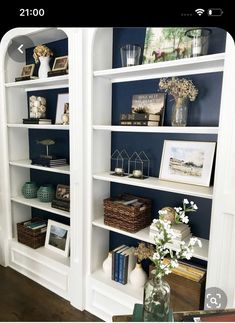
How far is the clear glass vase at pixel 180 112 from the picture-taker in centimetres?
133

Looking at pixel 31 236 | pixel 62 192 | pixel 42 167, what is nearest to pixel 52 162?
pixel 42 167

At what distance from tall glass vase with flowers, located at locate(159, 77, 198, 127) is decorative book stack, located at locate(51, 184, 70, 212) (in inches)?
39.7

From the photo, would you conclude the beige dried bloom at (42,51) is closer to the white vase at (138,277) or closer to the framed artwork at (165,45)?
the framed artwork at (165,45)

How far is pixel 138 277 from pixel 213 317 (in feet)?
2.90

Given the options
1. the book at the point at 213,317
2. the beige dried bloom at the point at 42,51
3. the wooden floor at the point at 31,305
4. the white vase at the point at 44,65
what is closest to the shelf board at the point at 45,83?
the white vase at the point at 44,65

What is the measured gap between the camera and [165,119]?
150cm

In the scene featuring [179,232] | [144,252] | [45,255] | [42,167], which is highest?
[42,167]

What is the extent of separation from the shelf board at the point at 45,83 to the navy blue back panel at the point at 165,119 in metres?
0.40

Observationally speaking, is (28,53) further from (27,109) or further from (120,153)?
(120,153)

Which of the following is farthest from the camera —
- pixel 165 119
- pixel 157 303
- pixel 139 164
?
pixel 139 164

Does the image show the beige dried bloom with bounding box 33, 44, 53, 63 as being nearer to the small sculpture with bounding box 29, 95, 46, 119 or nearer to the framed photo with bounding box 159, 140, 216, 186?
the small sculpture with bounding box 29, 95, 46, 119

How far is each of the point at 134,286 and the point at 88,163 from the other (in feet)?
2.75

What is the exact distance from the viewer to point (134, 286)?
1.57 meters
